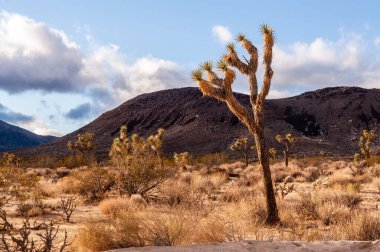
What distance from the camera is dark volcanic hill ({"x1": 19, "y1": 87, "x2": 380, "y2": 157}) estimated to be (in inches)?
3713

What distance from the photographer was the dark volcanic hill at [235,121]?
309 feet

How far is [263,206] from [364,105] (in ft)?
369

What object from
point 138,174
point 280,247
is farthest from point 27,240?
point 138,174

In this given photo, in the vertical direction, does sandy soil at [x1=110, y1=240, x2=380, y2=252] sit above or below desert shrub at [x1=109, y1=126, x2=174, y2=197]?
below

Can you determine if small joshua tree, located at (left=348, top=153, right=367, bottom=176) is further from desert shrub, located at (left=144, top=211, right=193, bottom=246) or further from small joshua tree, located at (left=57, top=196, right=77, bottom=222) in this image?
desert shrub, located at (left=144, top=211, right=193, bottom=246)

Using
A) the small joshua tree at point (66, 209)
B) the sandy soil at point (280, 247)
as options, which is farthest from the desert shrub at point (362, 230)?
the small joshua tree at point (66, 209)

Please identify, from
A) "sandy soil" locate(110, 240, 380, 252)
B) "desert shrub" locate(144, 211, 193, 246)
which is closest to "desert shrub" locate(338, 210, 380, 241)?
"sandy soil" locate(110, 240, 380, 252)

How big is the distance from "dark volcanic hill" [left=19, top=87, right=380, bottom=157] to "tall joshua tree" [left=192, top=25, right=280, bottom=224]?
71.6 meters

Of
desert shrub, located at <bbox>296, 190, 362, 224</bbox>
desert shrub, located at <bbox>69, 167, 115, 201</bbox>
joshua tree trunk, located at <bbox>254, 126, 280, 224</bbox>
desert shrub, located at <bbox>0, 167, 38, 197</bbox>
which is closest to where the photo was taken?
desert shrub, located at <bbox>0, 167, 38, 197</bbox>

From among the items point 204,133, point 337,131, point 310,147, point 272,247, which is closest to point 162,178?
point 272,247

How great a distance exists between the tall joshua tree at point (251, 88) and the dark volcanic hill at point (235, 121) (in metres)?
71.6

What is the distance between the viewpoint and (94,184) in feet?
49.1

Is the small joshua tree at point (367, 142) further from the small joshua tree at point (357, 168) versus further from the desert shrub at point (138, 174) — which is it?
the desert shrub at point (138, 174)

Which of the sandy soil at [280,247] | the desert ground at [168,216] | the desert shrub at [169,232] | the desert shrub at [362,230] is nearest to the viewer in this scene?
the sandy soil at [280,247]
